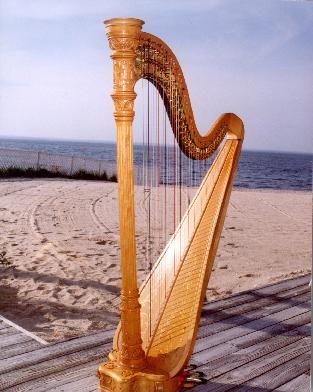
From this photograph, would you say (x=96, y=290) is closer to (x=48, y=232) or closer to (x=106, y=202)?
(x=48, y=232)

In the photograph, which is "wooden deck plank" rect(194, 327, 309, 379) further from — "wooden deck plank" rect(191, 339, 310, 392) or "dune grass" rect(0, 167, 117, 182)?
"dune grass" rect(0, 167, 117, 182)

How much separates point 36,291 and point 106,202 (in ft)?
19.9

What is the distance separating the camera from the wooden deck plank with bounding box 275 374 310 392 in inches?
97.1

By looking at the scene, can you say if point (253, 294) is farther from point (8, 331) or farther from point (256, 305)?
point (8, 331)

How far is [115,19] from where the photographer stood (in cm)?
177

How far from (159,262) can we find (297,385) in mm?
1076

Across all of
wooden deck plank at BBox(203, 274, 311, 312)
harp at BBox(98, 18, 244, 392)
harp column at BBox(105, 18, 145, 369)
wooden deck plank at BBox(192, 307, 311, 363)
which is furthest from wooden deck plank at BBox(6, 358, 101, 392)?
wooden deck plank at BBox(203, 274, 311, 312)

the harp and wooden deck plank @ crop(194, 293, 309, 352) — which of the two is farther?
wooden deck plank @ crop(194, 293, 309, 352)

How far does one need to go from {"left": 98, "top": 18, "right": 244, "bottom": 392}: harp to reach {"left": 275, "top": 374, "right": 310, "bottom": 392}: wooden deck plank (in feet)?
1.93

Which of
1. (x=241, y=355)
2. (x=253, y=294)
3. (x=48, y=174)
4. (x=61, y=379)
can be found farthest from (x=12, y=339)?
(x=48, y=174)

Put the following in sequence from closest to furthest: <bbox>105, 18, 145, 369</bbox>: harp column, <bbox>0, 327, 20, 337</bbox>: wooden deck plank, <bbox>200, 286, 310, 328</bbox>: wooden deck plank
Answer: <bbox>105, 18, 145, 369</bbox>: harp column
<bbox>0, 327, 20, 337</bbox>: wooden deck plank
<bbox>200, 286, 310, 328</bbox>: wooden deck plank

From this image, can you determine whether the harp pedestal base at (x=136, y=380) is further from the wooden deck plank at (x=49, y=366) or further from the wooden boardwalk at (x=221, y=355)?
the wooden deck plank at (x=49, y=366)

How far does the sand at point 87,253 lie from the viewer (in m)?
4.24

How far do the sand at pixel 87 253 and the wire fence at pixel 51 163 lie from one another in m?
4.55
